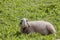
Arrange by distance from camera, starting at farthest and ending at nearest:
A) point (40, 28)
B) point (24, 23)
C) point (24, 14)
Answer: point (24, 14), point (40, 28), point (24, 23)

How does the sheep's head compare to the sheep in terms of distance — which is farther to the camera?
the sheep

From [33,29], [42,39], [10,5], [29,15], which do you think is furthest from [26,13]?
[42,39]

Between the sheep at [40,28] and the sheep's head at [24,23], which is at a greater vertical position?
the sheep's head at [24,23]

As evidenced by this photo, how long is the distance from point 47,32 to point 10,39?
1.70 m

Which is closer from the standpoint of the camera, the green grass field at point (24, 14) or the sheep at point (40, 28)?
the green grass field at point (24, 14)

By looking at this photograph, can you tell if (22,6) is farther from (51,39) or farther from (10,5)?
(51,39)

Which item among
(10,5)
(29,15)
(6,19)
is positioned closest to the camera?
(6,19)

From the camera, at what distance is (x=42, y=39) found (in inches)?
365

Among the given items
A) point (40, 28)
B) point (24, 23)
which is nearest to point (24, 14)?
point (40, 28)

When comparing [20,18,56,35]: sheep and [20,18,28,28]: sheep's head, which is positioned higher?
[20,18,28,28]: sheep's head

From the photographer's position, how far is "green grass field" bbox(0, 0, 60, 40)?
9.50 meters

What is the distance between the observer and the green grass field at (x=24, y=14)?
950 centimetres

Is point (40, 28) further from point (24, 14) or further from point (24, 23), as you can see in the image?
point (24, 14)

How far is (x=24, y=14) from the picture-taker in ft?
41.1
